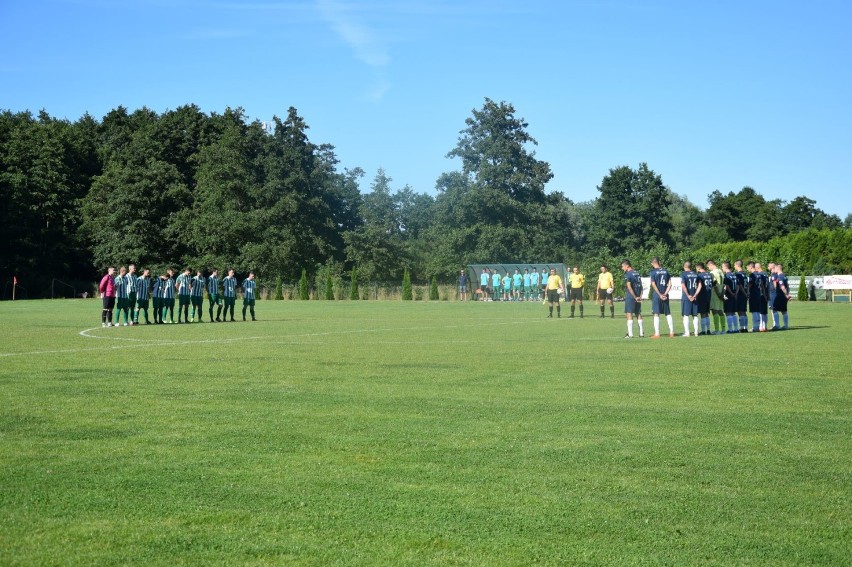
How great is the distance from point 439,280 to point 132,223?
25573 millimetres

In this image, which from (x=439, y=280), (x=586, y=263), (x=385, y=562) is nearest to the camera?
(x=385, y=562)

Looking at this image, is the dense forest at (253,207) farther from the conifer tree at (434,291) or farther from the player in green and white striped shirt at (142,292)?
the player in green and white striped shirt at (142,292)

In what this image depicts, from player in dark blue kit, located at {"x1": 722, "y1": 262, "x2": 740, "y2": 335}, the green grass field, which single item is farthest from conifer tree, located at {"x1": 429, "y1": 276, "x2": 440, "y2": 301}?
the green grass field

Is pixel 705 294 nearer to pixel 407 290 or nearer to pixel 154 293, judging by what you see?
pixel 154 293

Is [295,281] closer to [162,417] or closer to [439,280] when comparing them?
[439,280]

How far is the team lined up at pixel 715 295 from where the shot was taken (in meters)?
27.1

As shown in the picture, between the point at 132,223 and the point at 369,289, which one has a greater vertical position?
the point at 132,223

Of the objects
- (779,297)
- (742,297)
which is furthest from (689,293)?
(779,297)

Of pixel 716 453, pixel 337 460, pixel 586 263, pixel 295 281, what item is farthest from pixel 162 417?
pixel 295 281

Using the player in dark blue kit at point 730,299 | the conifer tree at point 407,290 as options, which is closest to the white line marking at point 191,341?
the player in dark blue kit at point 730,299

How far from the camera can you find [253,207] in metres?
85.4

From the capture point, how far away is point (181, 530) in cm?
619

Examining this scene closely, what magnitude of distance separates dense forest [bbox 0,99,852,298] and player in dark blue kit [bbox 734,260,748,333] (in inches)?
1785

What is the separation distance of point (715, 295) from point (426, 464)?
22.2 m
